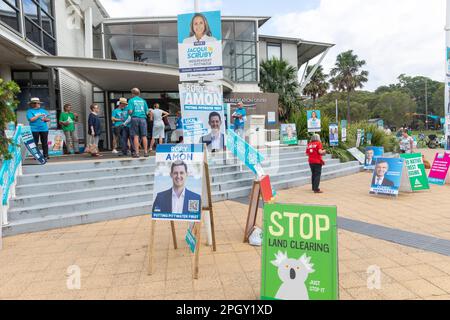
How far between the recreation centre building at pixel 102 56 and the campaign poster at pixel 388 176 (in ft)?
22.3

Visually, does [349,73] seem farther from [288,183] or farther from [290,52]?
[288,183]

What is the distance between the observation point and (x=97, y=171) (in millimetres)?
6699

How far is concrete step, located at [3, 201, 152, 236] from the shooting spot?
16.5 feet

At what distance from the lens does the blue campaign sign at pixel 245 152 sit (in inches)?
230

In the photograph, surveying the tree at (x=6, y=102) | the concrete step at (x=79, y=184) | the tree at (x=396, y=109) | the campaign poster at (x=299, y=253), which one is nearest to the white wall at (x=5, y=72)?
the concrete step at (x=79, y=184)

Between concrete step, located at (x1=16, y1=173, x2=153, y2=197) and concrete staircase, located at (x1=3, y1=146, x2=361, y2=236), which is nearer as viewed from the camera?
concrete staircase, located at (x1=3, y1=146, x2=361, y2=236)

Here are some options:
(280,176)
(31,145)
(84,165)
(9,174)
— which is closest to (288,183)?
(280,176)

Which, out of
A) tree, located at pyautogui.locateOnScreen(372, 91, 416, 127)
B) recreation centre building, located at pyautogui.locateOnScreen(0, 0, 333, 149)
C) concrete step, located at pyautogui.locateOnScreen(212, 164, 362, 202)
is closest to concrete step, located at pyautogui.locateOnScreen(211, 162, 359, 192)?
concrete step, located at pyautogui.locateOnScreen(212, 164, 362, 202)

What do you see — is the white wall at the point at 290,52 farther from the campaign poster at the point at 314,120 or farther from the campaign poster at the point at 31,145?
the campaign poster at the point at 31,145

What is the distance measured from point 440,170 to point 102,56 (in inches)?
620

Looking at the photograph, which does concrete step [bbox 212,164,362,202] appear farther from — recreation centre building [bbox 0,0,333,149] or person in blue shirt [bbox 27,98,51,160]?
recreation centre building [bbox 0,0,333,149]

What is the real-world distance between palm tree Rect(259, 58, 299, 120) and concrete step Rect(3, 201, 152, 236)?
16710 mm

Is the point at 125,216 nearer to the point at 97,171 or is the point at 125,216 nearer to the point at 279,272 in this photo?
the point at 97,171

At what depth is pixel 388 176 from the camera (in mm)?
7207
